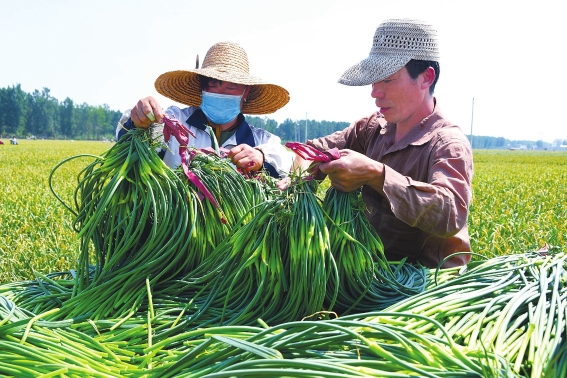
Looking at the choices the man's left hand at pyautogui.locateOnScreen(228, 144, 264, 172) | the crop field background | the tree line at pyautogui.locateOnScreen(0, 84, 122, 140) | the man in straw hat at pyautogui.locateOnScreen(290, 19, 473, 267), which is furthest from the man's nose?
the tree line at pyautogui.locateOnScreen(0, 84, 122, 140)

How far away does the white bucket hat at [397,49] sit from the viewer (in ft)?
7.31

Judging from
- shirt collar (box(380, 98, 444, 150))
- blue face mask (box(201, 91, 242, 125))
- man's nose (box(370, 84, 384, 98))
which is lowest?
shirt collar (box(380, 98, 444, 150))

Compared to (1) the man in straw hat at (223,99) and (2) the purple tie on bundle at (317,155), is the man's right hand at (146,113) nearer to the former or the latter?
(1) the man in straw hat at (223,99)

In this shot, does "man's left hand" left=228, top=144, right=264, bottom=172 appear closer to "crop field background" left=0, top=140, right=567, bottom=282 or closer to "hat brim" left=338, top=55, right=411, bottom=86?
"hat brim" left=338, top=55, right=411, bottom=86

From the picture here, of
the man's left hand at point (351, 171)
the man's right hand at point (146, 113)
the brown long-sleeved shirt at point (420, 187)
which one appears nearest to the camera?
the man's left hand at point (351, 171)

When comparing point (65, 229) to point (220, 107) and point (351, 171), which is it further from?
point (351, 171)

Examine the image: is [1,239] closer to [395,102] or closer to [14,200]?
[14,200]

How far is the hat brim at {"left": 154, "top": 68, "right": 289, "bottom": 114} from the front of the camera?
3.00 metres

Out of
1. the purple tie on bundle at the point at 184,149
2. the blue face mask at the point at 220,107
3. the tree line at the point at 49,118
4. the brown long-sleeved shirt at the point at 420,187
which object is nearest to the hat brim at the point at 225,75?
the blue face mask at the point at 220,107

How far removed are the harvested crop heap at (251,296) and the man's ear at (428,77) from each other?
2.47ft

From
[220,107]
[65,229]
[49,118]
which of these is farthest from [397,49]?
[49,118]

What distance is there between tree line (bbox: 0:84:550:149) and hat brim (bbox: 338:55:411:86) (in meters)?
76.3

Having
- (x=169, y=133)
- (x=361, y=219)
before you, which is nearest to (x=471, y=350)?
(x=361, y=219)

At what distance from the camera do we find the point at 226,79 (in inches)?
111
